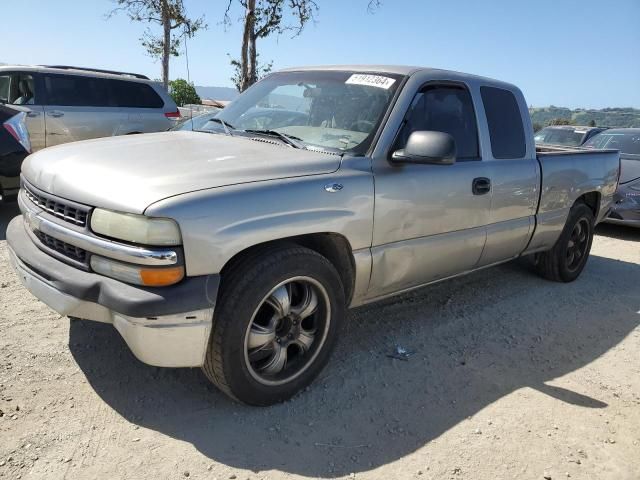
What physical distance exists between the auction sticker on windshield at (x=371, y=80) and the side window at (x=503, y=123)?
972 mm

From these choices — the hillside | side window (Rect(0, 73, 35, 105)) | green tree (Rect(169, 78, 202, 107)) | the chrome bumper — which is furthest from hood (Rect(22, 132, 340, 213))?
green tree (Rect(169, 78, 202, 107))

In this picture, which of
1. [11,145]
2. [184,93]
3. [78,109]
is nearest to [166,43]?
[184,93]

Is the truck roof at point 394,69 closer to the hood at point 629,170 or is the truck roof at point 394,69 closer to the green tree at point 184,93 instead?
the hood at point 629,170

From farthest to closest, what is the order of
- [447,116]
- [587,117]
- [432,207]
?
[587,117] → [447,116] → [432,207]

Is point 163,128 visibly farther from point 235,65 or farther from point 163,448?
point 163,448

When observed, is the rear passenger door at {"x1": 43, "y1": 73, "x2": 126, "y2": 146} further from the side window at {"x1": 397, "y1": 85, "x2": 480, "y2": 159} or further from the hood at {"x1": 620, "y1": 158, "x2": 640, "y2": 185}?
the hood at {"x1": 620, "y1": 158, "x2": 640, "y2": 185}

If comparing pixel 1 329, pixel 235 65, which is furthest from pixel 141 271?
pixel 235 65

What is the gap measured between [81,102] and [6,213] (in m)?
2.68

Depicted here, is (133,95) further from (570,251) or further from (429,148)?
(429,148)

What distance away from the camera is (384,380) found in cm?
321

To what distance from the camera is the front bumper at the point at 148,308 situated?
231cm

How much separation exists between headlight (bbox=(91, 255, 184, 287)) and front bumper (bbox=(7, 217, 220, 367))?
3 centimetres

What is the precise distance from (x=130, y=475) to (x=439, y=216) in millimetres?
2313

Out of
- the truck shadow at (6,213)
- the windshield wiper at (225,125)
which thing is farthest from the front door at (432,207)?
the truck shadow at (6,213)
